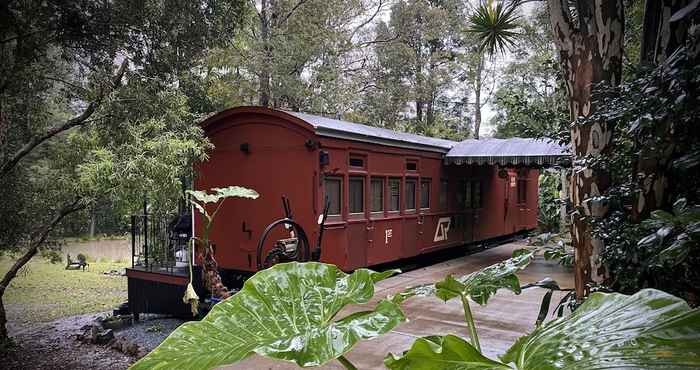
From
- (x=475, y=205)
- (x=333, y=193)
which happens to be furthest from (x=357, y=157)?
(x=475, y=205)

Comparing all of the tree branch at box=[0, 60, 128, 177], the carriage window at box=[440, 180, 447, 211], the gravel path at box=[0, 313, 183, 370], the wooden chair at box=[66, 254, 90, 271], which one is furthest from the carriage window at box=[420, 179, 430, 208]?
the wooden chair at box=[66, 254, 90, 271]

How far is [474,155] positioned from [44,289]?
361 inches

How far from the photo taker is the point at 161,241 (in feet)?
21.9

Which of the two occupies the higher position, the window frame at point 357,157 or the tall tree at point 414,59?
the tall tree at point 414,59

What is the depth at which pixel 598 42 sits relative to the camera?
80.7 inches

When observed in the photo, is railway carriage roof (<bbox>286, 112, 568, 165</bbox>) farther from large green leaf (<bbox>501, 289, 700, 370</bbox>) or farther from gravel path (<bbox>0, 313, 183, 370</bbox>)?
large green leaf (<bbox>501, 289, 700, 370</bbox>)

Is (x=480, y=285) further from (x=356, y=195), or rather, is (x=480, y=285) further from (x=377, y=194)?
(x=377, y=194)

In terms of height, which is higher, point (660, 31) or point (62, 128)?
point (62, 128)

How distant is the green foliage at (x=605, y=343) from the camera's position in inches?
23.5

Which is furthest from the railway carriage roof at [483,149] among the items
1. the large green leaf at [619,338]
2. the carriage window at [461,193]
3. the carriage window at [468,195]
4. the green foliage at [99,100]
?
the large green leaf at [619,338]

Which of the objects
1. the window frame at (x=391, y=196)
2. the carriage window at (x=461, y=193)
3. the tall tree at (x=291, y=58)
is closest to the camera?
the window frame at (x=391, y=196)

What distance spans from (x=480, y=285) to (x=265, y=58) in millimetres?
10717

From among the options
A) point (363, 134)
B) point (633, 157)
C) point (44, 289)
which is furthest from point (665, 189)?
point (44, 289)

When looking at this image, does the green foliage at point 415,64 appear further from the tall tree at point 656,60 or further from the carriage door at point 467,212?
the tall tree at point 656,60
